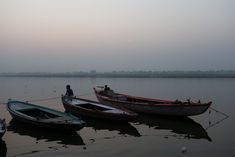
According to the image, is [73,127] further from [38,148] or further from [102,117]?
[102,117]

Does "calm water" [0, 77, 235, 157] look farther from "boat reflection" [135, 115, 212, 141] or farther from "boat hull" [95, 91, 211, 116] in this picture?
"boat hull" [95, 91, 211, 116]

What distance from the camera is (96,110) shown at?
20.3 meters

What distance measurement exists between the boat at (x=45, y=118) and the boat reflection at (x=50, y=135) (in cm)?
48

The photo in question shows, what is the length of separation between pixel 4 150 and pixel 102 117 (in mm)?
7047

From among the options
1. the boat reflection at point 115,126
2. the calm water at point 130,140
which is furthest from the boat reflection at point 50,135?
the boat reflection at point 115,126

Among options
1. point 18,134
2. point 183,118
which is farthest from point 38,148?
point 183,118

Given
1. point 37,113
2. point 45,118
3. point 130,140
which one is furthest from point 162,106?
point 37,113

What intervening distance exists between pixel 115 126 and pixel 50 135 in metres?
4.38

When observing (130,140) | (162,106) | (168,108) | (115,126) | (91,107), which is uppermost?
(162,106)

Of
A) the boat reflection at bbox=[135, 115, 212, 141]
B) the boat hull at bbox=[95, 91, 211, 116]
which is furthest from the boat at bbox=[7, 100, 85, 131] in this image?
the boat hull at bbox=[95, 91, 211, 116]

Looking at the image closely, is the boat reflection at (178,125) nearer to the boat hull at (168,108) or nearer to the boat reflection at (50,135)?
the boat hull at (168,108)

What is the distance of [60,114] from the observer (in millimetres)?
18094

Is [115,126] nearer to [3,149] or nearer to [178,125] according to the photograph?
[178,125]

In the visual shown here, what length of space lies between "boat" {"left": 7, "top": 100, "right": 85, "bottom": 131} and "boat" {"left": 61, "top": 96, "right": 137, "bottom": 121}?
8.42 ft
